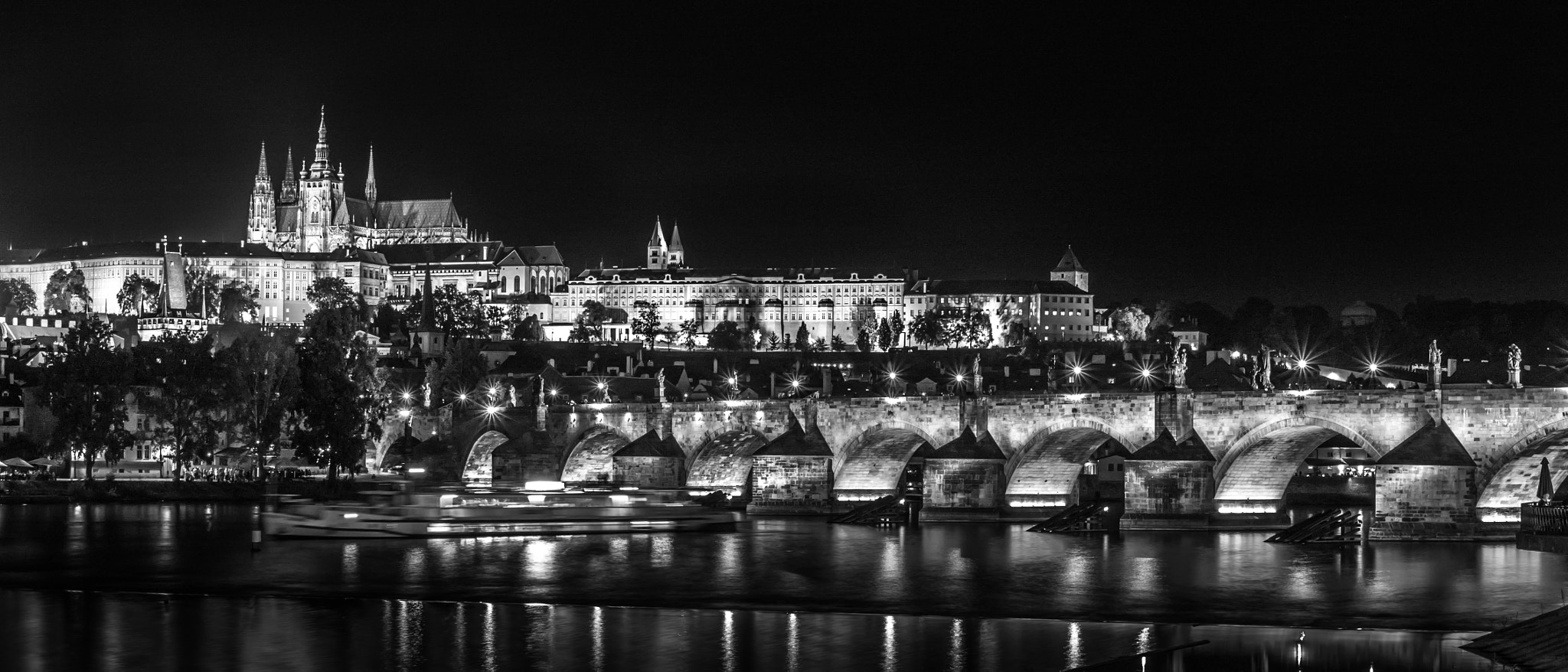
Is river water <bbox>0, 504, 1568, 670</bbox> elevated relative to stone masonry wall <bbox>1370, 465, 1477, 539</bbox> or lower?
lower

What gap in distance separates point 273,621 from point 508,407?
47.7 m

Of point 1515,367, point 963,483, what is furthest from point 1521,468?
point 963,483

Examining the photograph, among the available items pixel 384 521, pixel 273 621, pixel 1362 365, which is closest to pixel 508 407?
pixel 384 521

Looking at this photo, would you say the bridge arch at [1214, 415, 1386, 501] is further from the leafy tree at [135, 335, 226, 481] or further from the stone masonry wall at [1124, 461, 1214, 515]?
the leafy tree at [135, 335, 226, 481]

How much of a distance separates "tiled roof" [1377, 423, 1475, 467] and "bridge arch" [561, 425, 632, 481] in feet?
128

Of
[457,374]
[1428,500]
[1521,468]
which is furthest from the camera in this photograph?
[457,374]

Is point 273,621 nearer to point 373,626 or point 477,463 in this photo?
point 373,626

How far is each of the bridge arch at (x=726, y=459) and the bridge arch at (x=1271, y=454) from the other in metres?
22.4

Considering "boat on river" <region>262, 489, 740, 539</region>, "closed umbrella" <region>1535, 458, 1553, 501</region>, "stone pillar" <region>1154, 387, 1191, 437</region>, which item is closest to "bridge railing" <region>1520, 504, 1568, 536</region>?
"closed umbrella" <region>1535, 458, 1553, 501</region>

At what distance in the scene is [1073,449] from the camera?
65812 millimetres

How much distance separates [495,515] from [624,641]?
28.7 meters

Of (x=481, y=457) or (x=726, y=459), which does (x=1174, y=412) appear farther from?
(x=481, y=457)

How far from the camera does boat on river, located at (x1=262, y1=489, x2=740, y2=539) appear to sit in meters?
62.4

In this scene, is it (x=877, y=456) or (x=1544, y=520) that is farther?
(x=877, y=456)
